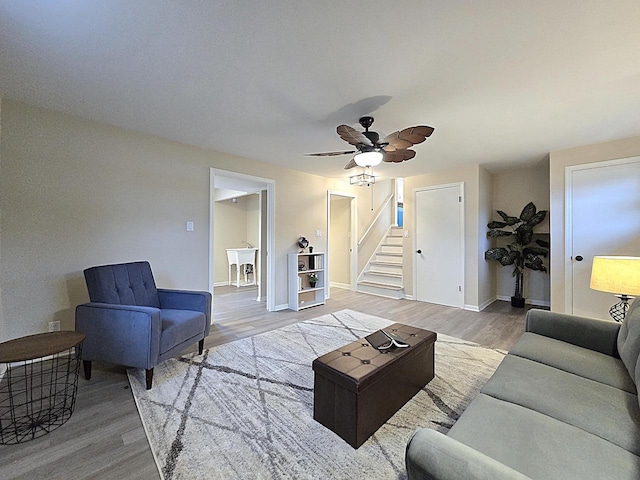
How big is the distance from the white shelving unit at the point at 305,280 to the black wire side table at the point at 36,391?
2863 mm

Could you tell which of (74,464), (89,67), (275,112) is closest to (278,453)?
(74,464)

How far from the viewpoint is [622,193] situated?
333 centimetres

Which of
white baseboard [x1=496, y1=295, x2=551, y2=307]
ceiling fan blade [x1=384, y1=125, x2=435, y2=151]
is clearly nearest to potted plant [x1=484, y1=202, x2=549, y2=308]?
white baseboard [x1=496, y1=295, x2=551, y2=307]

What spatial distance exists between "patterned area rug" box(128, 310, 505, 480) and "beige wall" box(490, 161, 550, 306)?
3093mm

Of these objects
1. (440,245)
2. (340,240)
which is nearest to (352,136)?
(440,245)

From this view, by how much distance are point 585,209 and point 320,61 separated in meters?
3.95

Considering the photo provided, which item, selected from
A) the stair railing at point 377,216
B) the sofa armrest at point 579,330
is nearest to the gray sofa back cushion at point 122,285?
the sofa armrest at point 579,330

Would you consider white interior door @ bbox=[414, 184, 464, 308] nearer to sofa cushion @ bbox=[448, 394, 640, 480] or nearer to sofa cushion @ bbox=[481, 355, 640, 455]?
sofa cushion @ bbox=[481, 355, 640, 455]

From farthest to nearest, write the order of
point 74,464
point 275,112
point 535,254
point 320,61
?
point 535,254, point 275,112, point 320,61, point 74,464

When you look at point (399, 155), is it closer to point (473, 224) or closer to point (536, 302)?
point (473, 224)

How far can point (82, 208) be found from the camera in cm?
277

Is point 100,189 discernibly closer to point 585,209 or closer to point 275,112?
point 275,112

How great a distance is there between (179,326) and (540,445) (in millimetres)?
2438

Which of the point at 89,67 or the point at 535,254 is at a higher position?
the point at 89,67
